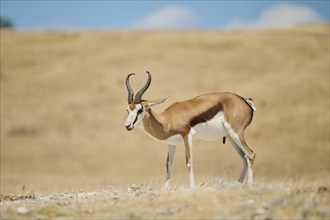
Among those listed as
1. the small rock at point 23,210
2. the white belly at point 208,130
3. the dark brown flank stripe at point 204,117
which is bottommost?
the small rock at point 23,210

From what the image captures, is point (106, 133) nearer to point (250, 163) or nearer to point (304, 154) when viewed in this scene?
point (304, 154)

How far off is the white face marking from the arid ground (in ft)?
5.25

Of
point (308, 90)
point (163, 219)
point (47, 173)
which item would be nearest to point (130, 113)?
point (163, 219)

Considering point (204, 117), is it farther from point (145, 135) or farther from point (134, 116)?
point (145, 135)

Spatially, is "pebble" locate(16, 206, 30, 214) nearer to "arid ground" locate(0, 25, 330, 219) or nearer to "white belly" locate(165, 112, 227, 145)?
"arid ground" locate(0, 25, 330, 219)

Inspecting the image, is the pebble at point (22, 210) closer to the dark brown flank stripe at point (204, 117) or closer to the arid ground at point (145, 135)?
the arid ground at point (145, 135)

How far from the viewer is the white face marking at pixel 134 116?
13.5 metres

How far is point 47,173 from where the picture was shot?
3300cm

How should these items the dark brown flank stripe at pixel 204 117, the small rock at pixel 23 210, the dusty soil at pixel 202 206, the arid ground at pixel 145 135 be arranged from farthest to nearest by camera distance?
the dark brown flank stripe at pixel 204 117, the arid ground at pixel 145 135, the small rock at pixel 23 210, the dusty soil at pixel 202 206

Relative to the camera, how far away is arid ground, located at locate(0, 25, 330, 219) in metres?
10.9

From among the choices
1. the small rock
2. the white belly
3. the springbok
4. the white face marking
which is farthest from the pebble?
the white belly

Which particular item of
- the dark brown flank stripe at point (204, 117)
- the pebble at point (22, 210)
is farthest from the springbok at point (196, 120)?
the pebble at point (22, 210)

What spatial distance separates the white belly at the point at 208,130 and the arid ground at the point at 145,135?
3.60 ft

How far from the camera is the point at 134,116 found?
13703 mm
